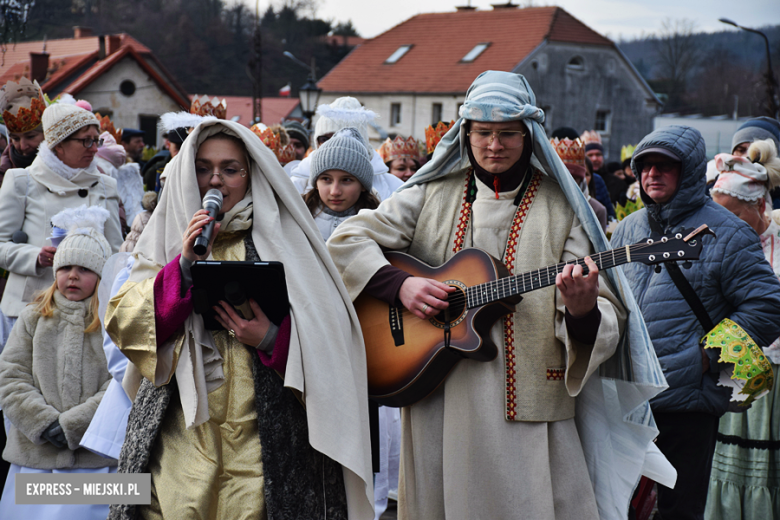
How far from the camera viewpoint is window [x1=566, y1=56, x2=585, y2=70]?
36.7 m

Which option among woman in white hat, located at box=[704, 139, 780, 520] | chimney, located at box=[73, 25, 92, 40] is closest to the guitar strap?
woman in white hat, located at box=[704, 139, 780, 520]

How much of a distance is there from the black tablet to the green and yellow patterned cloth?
2.04 m

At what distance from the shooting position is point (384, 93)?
3784 centimetres

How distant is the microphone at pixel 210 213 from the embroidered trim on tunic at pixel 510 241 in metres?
1.01

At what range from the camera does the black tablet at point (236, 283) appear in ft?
8.23

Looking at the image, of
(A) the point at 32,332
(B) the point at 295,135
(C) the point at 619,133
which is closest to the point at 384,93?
(C) the point at 619,133

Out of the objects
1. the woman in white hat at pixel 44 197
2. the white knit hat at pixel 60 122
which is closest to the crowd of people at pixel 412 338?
the woman in white hat at pixel 44 197

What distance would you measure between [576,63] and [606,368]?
36.3m

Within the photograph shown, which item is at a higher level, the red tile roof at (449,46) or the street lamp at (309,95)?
the red tile roof at (449,46)

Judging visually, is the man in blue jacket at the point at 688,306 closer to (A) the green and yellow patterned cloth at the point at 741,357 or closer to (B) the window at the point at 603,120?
(A) the green and yellow patterned cloth at the point at 741,357

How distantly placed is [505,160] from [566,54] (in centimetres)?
3530

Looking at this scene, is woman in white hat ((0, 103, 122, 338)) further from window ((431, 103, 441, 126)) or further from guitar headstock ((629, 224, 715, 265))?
window ((431, 103, 441, 126))

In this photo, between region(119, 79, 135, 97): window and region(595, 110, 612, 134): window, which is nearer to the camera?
region(119, 79, 135, 97): window

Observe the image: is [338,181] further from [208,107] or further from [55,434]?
[55,434]
